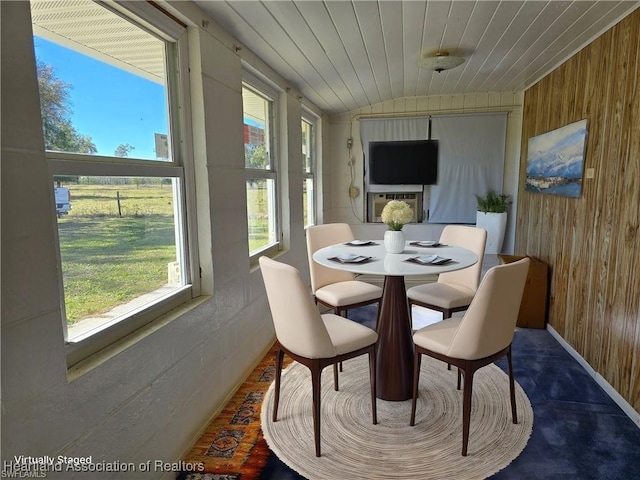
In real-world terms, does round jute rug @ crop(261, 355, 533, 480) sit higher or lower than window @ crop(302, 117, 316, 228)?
lower

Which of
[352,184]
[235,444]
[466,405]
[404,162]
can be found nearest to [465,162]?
[404,162]

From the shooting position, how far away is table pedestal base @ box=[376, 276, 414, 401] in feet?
7.61

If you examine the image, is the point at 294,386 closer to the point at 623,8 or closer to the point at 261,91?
the point at 261,91

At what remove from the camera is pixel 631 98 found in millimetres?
2223

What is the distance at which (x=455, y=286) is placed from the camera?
9.42 ft

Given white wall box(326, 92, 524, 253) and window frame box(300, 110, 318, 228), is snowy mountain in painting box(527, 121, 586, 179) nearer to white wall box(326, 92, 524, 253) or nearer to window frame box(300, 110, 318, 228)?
white wall box(326, 92, 524, 253)

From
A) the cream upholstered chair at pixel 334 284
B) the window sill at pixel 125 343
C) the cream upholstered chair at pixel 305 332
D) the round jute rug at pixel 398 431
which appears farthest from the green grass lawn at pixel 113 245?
the cream upholstered chair at pixel 334 284

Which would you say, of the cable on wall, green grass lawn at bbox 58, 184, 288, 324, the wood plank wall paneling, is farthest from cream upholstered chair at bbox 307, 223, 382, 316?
the cable on wall

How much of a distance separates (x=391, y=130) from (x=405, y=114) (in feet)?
0.88

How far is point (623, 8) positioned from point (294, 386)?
3.01 metres

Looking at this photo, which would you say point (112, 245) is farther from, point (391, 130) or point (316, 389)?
point (391, 130)

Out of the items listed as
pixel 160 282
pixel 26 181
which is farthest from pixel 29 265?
pixel 160 282

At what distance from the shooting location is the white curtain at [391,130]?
5031 millimetres

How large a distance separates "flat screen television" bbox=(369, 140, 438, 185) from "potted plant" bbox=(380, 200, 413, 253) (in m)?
2.71
